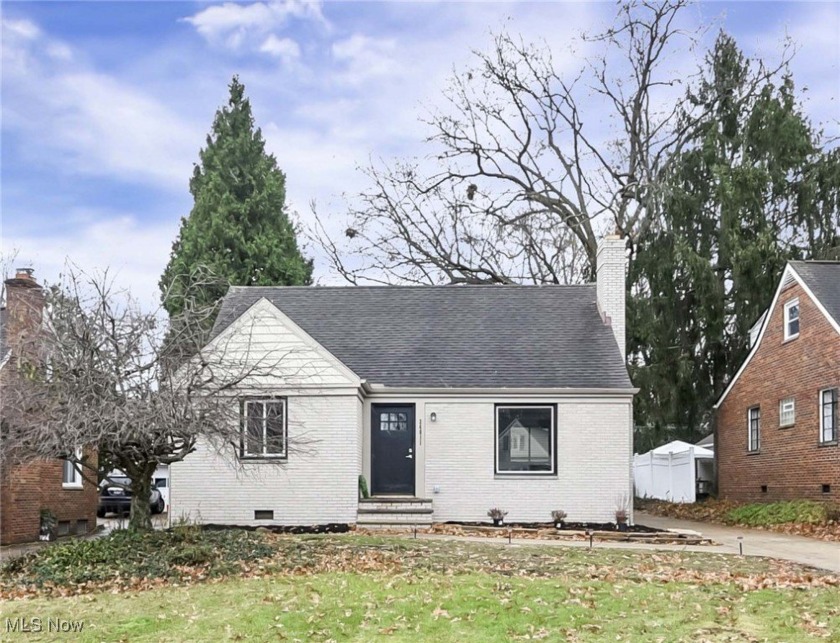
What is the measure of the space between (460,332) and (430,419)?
2.76 metres

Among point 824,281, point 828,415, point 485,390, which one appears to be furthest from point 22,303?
point 824,281

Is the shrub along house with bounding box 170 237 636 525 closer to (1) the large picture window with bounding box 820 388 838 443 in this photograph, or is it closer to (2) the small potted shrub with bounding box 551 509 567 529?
(2) the small potted shrub with bounding box 551 509 567 529

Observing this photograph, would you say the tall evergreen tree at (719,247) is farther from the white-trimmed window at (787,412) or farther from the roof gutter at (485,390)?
the roof gutter at (485,390)

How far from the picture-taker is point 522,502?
20.7 meters

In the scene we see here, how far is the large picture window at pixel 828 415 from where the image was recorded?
2187cm

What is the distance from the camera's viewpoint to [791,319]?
24500 mm

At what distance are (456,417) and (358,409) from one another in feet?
7.33

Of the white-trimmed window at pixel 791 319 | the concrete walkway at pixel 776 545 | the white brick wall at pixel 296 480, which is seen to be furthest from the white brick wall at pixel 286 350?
the white-trimmed window at pixel 791 319

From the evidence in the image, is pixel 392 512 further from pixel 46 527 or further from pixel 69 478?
pixel 69 478

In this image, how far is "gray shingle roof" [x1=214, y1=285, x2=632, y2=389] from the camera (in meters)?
21.4

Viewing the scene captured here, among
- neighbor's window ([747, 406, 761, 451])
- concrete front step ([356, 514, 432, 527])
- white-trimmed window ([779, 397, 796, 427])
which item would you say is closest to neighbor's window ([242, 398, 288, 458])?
concrete front step ([356, 514, 432, 527])

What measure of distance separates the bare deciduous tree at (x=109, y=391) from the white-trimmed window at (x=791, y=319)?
50.2 feet

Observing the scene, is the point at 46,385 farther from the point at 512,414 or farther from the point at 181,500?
the point at 512,414

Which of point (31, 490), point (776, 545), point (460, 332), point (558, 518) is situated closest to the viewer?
point (776, 545)
